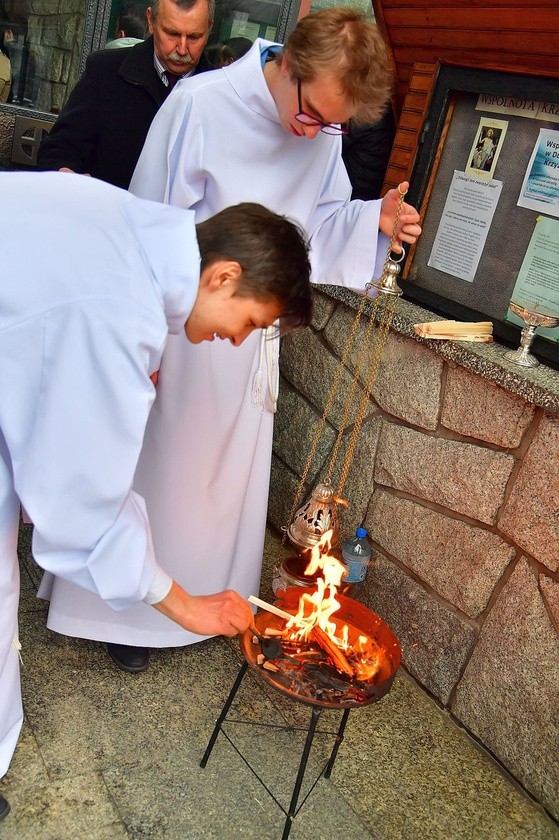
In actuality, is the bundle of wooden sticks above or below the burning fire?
above

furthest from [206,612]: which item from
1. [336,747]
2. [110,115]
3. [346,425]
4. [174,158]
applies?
[110,115]

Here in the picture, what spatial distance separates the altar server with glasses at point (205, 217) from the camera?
2896mm

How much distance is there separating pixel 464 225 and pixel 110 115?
1.50 m

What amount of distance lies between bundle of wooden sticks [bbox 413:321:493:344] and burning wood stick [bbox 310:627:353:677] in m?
1.17

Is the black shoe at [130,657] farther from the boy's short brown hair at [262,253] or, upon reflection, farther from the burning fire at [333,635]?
the boy's short brown hair at [262,253]

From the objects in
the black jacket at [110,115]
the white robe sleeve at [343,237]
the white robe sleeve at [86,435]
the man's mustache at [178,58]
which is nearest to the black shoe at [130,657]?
the white robe sleeve at [86,435]

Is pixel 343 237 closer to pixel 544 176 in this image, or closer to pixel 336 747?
pixel 544 176

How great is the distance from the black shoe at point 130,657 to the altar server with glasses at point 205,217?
0.13 feet

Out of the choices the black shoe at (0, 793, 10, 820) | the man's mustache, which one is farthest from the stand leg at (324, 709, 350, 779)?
the man's mustache

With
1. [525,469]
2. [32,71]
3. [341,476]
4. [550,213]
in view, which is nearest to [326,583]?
[525,469]

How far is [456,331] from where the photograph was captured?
327 cm

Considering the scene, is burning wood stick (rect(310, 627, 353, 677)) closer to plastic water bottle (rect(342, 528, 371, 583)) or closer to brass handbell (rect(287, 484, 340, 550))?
brass handbell (rect(287, 484, 340, 550))

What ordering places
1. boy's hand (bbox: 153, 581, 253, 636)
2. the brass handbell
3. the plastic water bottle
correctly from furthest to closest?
1. the plastic water bottle
2. the brass handbell
3. boy's hand (bbox: 153, 581, 253, 636)

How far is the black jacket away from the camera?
360cm
